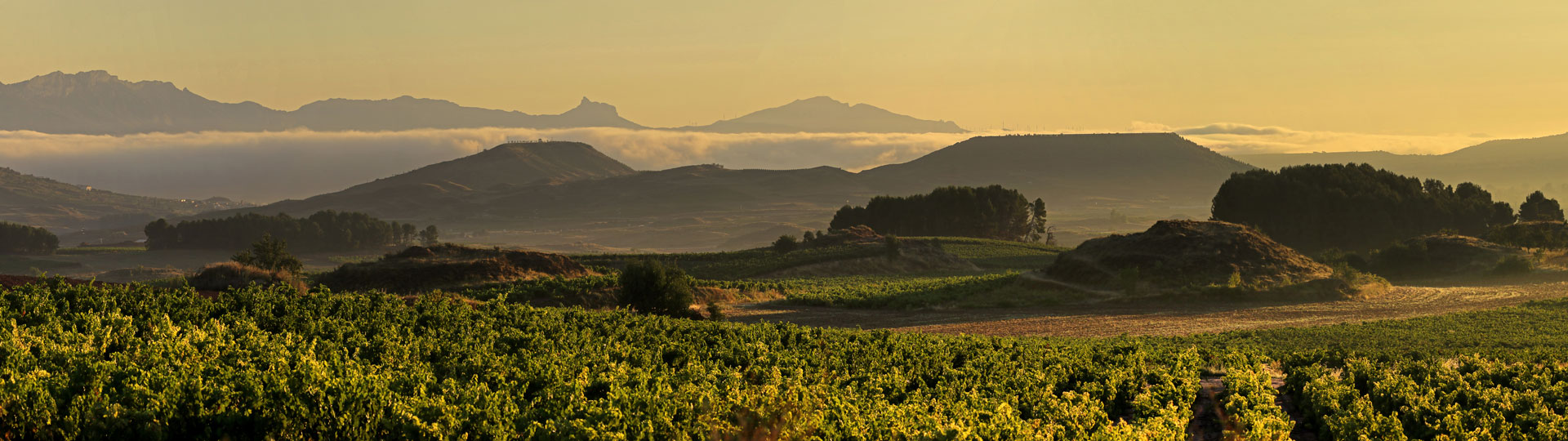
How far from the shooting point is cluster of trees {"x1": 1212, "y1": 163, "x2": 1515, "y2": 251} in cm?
9744

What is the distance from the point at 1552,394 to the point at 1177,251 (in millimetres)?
41326

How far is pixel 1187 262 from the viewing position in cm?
5616

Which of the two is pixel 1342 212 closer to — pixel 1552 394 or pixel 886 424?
pixel 1552 394

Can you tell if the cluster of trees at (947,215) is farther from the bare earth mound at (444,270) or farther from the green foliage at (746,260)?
the bare earth mound at (444,270)

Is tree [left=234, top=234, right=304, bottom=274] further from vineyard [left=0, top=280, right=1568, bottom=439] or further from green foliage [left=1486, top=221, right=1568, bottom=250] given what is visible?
green foliage [left=1486, top=221, right=1568, bottom=250]

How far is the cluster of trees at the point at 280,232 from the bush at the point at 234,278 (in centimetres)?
10801

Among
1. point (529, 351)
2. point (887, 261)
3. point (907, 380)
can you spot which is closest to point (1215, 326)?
point (907, 380)

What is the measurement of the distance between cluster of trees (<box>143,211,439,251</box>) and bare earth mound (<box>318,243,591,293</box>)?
3676 inches

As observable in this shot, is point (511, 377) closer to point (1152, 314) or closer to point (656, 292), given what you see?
point (656, 292)

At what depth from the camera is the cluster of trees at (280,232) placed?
15212 centimetres

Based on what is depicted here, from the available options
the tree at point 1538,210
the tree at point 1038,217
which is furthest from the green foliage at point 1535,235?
the tree at point 1038,217

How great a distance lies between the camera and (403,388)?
537 inches

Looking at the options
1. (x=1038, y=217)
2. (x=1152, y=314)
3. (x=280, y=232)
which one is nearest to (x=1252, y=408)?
(x=1152, y=314)

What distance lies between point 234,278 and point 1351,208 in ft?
324
